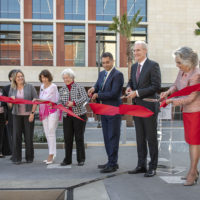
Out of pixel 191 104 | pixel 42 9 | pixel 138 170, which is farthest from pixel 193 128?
pixel 42 9

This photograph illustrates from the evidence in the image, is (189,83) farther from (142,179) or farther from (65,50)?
(65,50)

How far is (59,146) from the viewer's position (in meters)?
9.14

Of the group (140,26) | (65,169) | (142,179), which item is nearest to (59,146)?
(65,169)

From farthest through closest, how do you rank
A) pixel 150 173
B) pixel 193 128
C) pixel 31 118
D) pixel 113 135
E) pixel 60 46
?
1. pixel 60 46
2. pixel 31 118
3. pixel 113 135
4. pixel 150 173
5. pixel 193 128

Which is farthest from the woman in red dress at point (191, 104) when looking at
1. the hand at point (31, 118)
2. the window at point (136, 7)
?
the window at point (136, 7)

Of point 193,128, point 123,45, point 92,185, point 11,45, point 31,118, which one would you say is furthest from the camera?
point 123,45

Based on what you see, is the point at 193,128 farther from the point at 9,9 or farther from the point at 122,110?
Result: the point at 9,9

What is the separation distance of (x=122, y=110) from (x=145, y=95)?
449 millimetres

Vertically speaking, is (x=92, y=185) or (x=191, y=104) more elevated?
(x=191, y=104)

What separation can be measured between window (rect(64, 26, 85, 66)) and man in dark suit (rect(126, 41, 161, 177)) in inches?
1092

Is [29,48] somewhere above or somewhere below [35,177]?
above

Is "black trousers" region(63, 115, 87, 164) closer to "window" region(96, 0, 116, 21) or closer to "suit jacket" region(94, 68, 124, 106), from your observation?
"suit jacket" region(94, 68, 124, 106)

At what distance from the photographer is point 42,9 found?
3194 cm

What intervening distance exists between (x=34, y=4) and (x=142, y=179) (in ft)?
100
